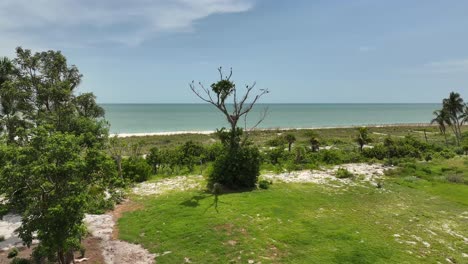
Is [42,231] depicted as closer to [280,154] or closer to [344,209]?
[344,209]

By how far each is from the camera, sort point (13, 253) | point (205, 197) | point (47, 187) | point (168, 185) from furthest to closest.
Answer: point (168, 185), point (205, 197), point (13, 253), point (47, 187)

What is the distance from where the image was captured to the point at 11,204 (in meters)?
9.35

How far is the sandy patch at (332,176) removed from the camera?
23734 mm

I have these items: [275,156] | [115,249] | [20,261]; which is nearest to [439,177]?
[275,156]

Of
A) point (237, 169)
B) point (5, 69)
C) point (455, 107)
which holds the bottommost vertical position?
point (237, 169)

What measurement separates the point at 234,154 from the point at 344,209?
26.0 ft

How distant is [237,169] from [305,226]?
300 inches

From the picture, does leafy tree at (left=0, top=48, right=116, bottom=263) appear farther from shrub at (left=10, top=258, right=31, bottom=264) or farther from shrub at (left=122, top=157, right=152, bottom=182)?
shrub at (left=122, top=157, right=152, bottom=182)

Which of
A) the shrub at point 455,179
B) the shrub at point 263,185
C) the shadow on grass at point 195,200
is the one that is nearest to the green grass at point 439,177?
the shrub at point 455,179

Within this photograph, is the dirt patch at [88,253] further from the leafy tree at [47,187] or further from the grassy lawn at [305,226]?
the leafy tree at [47,187]

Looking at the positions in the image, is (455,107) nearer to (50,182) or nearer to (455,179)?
(455,179)

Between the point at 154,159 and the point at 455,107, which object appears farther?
the point at 455,107

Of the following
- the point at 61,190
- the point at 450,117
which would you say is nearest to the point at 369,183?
the point at 61,190

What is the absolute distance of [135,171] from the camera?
2558 cm
